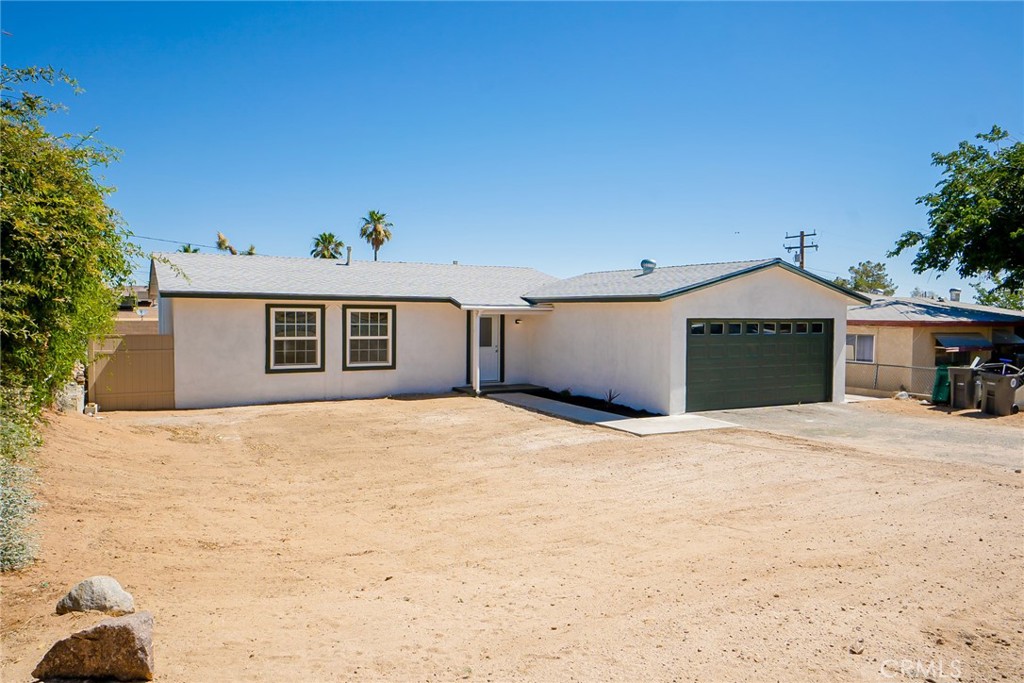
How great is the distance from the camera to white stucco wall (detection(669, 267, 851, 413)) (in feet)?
50.1

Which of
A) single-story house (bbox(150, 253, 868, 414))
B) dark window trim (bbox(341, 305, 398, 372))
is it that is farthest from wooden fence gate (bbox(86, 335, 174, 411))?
dark window trim (bbox(341, 305, 398, 372))

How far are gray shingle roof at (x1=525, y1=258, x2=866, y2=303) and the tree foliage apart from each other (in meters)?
10.7

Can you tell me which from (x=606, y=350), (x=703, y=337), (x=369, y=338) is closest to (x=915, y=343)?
(x=703, y=337)

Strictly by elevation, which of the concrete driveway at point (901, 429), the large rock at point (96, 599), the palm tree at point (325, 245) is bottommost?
the concrete driveway at point (901, 429)

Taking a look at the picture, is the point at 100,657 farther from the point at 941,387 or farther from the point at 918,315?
the point at 918,315

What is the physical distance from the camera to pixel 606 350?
17.0 metres

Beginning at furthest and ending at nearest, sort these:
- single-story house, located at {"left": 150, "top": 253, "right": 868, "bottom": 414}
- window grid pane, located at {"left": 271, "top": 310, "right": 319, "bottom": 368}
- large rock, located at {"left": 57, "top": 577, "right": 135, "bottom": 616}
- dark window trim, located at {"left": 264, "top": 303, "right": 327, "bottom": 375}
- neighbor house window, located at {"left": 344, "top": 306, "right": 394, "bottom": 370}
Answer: neighbor house window, located at {"left": 344, "top": 306, "right": 394, "bottom": 370} → window grid pane, located at {"left": 271, "top": 310, "right": 319, "bottom": 368} → dark window trim, located at {"left": 264, "top": 303, "right": 327, "bottom": 375} → single-story house, located at {"left": 150, "top": 253, "right": 868, "bottom": 414} → large rock, located at {"left": 57, "top": 577, "right": 135, "bottom": 616}

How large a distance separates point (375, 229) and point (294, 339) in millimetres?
27535

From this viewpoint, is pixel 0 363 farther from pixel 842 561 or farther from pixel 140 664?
pixel 842 561

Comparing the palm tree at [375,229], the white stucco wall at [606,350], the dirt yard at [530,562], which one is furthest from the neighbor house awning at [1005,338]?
the palm tree at [375,229]

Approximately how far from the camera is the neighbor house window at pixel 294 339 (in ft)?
53.9

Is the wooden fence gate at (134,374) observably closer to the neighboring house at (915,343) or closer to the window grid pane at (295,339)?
the window grid pane at (295,339)

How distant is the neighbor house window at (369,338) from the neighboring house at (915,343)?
583 inches

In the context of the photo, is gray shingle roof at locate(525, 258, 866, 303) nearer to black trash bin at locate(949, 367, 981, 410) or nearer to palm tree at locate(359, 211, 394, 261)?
black trash bin at locate(949, 367, 981, 410)
